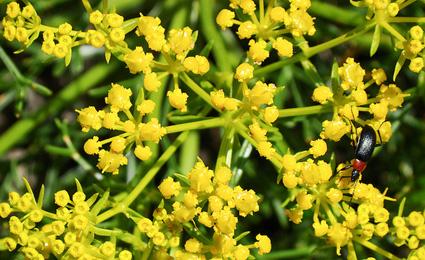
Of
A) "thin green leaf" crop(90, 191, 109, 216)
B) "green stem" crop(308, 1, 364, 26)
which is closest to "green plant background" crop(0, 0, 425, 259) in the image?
"green stem" crop(308, 1, 364, 26)

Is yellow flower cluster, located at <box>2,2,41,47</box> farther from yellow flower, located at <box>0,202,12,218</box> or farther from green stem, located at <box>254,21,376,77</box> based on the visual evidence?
green stem, located at <box>254,21,376,77</box>

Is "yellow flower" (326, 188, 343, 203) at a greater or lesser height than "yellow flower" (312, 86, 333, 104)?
lesser

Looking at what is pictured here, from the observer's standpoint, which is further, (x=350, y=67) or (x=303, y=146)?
(x=303, y=146)

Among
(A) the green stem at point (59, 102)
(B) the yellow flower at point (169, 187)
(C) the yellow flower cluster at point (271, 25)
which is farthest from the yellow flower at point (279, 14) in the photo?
(A) the green stem at point (59, 102)

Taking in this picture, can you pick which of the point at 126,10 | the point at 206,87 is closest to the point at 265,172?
the point at 126,10

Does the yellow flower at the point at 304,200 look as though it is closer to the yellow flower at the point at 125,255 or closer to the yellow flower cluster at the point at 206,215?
the yellow flower cluster at the point at 206,215

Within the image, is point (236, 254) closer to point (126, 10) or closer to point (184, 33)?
point (184, 33)
